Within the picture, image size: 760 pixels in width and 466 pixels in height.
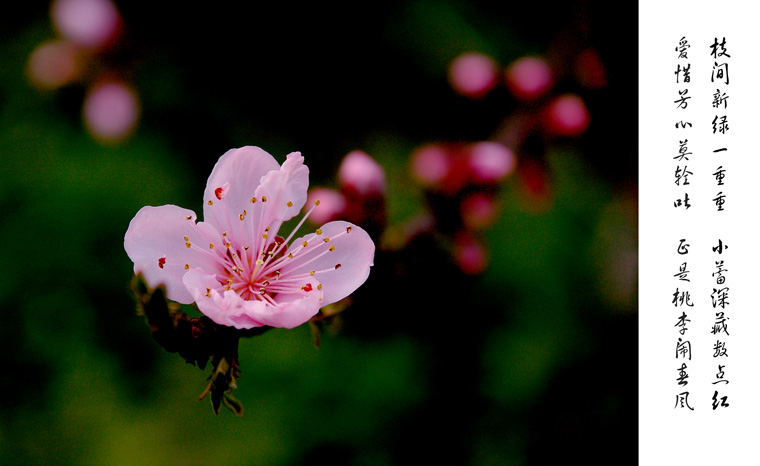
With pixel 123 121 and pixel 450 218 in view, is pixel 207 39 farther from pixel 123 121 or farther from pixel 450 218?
pixel 450 218

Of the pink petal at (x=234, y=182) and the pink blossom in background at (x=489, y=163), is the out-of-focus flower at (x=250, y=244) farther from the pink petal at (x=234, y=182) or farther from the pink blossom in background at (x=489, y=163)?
the pink blossom in background at (x=489, y=163)
